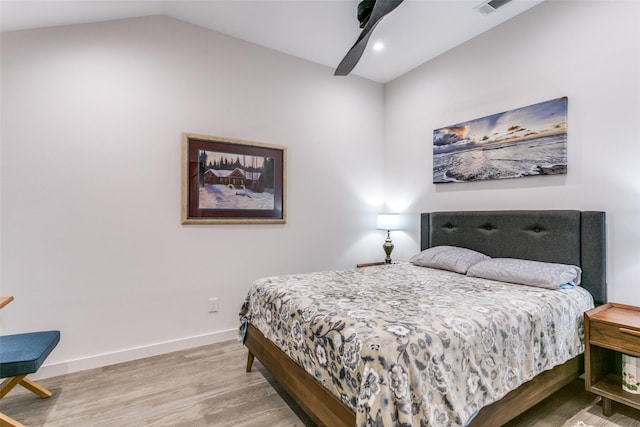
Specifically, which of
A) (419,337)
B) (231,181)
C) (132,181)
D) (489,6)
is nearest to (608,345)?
(419,337)

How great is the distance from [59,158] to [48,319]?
125cm

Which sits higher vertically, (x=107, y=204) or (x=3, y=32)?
(x=3, y=32)

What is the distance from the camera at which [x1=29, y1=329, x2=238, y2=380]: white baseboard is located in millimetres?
2416

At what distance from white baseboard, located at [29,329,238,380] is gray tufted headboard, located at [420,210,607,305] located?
248 centimetres

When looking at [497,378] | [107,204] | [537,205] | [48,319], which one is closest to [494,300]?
[497,378]

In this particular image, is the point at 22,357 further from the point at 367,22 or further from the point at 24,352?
the point at 367,22

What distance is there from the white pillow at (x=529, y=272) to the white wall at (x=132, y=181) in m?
1.83

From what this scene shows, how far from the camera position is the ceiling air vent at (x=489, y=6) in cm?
260

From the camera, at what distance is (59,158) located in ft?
8.02

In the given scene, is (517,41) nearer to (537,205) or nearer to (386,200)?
(537,205)

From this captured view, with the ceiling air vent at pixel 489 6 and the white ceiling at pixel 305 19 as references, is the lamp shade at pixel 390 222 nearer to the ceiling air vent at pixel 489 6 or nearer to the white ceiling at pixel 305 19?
the white ceiling at pixel 305 19

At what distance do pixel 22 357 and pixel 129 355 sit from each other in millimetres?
1009

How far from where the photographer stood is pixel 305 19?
2855 mm

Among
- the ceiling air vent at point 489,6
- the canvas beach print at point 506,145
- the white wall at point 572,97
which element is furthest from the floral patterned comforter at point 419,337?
the ceiling air vent at point 489,6
